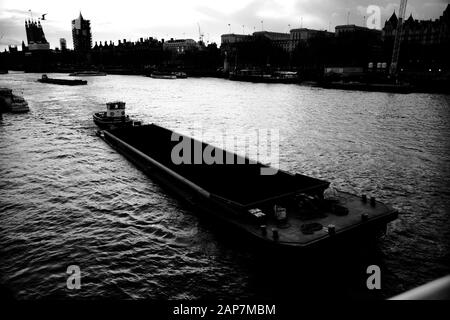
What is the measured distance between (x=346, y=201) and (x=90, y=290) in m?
13.5

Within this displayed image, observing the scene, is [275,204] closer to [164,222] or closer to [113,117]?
[164,222]

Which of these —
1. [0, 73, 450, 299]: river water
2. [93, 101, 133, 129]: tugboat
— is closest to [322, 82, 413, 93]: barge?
[0, 73, 450, 299]: river water

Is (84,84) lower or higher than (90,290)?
higher

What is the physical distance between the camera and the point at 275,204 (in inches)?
663

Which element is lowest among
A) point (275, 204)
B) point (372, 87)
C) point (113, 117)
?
point (275, 204)

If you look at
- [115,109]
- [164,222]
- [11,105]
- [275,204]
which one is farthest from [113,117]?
[275,204]

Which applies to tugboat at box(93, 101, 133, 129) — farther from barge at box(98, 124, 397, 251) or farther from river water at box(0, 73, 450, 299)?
barge at box(98, 124, 397, 251)

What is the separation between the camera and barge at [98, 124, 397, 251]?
1459 centimetres

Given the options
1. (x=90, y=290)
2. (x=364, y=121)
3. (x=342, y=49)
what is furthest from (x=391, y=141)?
(x=342, y=49)

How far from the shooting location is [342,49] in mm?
152875

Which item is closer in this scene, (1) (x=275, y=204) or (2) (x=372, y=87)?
(1) (x=275, y=204)

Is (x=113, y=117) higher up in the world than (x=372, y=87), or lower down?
lower down
